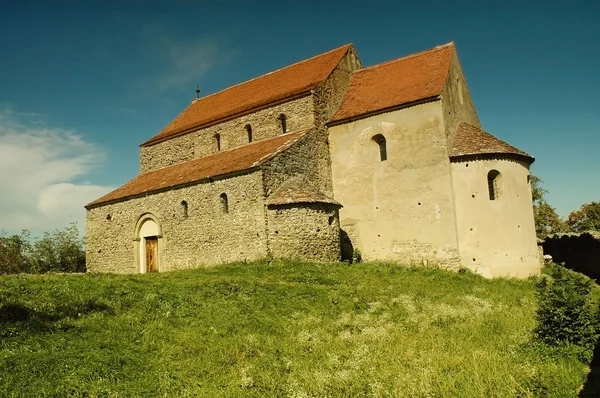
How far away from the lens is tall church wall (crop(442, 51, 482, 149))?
20.9m

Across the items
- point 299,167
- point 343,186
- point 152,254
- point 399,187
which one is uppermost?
point 299,167

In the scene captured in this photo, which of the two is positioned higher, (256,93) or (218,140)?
(256,93)

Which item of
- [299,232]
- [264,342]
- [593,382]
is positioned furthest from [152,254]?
[593,382]

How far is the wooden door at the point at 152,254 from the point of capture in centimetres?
2411

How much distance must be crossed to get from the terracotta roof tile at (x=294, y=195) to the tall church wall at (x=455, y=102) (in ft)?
19.9

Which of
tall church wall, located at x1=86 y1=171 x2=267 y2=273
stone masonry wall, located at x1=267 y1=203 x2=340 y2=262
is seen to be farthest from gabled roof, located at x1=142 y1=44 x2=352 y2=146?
stone masonry wall, located at x1=267 y1=203 x2=340 y2=262

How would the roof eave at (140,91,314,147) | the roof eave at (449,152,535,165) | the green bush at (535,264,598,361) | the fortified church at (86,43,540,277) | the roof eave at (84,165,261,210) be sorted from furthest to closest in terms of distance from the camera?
the roof eave at (140,91,314,147), the roof eave at (84,165,261,210), the roof eave at (449,152,535,165), the fortified church at (86,43,540,277), the green bush at (535,264,598,361)

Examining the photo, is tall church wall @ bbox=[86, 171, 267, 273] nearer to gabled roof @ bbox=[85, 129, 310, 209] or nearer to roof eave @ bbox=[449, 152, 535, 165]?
gabled roof @ bbox=[85, 129, 310, 209]

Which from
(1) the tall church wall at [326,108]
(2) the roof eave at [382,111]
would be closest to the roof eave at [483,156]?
(2) the roof eave at [382,111]

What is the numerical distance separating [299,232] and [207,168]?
636 cm

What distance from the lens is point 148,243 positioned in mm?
24547

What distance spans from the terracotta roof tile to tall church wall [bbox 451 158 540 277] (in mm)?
5430

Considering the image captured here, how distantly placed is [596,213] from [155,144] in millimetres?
46540

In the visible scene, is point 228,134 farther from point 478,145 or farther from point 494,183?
point 494,183
